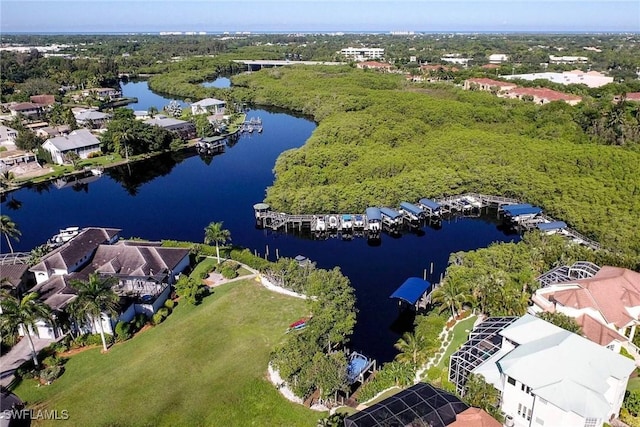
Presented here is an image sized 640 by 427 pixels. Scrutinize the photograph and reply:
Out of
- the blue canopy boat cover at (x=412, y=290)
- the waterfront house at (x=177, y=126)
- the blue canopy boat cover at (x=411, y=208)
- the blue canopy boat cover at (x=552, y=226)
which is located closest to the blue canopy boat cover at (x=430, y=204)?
the blue canopy boat cover at (x=411, y=208)

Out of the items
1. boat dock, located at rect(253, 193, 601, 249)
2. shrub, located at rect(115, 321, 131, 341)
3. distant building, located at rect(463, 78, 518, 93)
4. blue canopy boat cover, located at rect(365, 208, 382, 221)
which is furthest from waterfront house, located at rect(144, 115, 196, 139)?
distant building, located at rect(463, 78, 518, 93)

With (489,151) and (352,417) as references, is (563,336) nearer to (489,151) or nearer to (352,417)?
(352,417)

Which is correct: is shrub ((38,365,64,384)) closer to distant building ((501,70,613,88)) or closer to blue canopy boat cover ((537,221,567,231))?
blue canopy boat cover ((537,221,567,231))

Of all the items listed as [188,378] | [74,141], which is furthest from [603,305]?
[74,141]

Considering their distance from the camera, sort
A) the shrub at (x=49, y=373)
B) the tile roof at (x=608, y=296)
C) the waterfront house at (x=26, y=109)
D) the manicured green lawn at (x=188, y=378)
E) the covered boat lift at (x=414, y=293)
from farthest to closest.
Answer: the waterfront house at (x=26, y=109), the covered boat lift at (x=414, y=293), the tile roof at (x=608, y=296), the shrub at (x=49, y=373), the manicured green lawn at (x=188, y=378)

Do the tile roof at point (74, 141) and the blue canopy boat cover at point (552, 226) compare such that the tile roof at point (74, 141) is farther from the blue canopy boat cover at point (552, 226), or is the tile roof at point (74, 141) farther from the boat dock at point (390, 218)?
the blue canopy boat cover at point (552, 226)

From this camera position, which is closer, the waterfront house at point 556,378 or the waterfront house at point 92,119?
the waterfront house at point 556,378

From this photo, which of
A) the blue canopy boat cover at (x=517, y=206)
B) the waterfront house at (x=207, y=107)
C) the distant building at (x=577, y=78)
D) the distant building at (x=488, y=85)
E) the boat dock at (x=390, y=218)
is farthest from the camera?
the distant building at (x=577, y=78)
